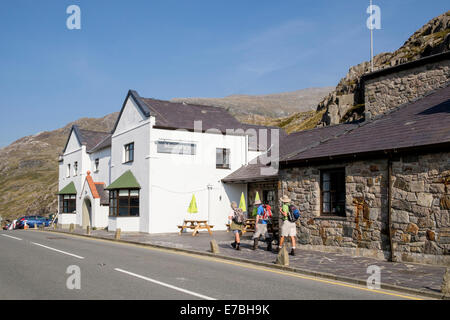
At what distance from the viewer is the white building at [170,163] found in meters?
25.2

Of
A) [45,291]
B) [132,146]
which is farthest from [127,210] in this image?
[45,291]

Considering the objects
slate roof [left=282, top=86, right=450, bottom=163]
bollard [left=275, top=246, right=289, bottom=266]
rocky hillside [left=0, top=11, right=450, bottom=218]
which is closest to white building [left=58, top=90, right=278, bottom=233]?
slate roof [left=282, top=86, right=450, bottom=163]

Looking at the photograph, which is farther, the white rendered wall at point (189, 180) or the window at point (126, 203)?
the window at point (126, 203)

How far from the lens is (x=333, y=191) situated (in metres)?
14.5

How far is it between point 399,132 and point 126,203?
60.1 feet

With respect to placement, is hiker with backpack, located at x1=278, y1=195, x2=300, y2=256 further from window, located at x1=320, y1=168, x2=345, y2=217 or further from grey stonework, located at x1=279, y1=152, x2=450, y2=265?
window, located at x1=320, y1=168, x2=345, y2=217

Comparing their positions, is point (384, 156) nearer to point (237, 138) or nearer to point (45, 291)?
point (45, 291)

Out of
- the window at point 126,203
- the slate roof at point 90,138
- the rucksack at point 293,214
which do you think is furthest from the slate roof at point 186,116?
the rucksack at point 293,214

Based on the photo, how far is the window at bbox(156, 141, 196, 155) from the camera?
83.5 feet

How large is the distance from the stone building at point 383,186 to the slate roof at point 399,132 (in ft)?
0.10

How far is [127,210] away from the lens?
88.1 ft

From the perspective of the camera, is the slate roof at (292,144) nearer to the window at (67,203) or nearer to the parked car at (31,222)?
the window at (67,203)

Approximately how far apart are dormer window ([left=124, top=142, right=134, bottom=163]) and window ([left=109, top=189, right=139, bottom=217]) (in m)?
2.27

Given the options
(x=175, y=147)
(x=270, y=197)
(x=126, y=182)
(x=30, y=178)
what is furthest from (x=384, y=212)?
(x=30, y=178)
